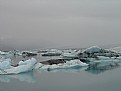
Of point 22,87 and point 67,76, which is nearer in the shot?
point 22,87

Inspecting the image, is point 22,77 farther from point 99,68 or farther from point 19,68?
point 99,68

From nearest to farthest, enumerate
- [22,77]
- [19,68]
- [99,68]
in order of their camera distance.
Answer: [22,77] → [19,68] → [99,68]

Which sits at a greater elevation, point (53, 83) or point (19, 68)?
point (19, 68)

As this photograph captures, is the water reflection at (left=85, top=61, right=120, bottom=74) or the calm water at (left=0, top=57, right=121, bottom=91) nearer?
the calm water at (left=0, top=57, right=121, bottom=91)

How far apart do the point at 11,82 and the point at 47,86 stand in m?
1.47

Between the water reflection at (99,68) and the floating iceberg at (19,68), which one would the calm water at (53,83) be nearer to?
the floating iceberg at (19,68)

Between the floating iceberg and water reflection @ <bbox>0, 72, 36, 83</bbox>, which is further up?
the floating iceberg

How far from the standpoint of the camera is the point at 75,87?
748 cm

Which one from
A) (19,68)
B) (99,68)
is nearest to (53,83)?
(19,68)

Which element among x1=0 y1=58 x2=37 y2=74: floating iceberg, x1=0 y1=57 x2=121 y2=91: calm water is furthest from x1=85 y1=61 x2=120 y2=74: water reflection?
x1=0 y1=58 x2=37 y2=74: floating iceberg

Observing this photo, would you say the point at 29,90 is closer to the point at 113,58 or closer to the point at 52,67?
the point at 52,67

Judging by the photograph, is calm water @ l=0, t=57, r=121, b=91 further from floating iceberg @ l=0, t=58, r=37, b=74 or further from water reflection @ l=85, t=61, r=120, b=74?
water reflection @ l=85, t=61, r=120, b=74

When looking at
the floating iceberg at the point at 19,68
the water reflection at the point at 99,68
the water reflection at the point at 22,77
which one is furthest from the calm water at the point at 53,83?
the water reflection at the point at 99,68

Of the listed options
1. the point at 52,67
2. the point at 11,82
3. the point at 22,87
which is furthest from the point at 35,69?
the point at 22,87
